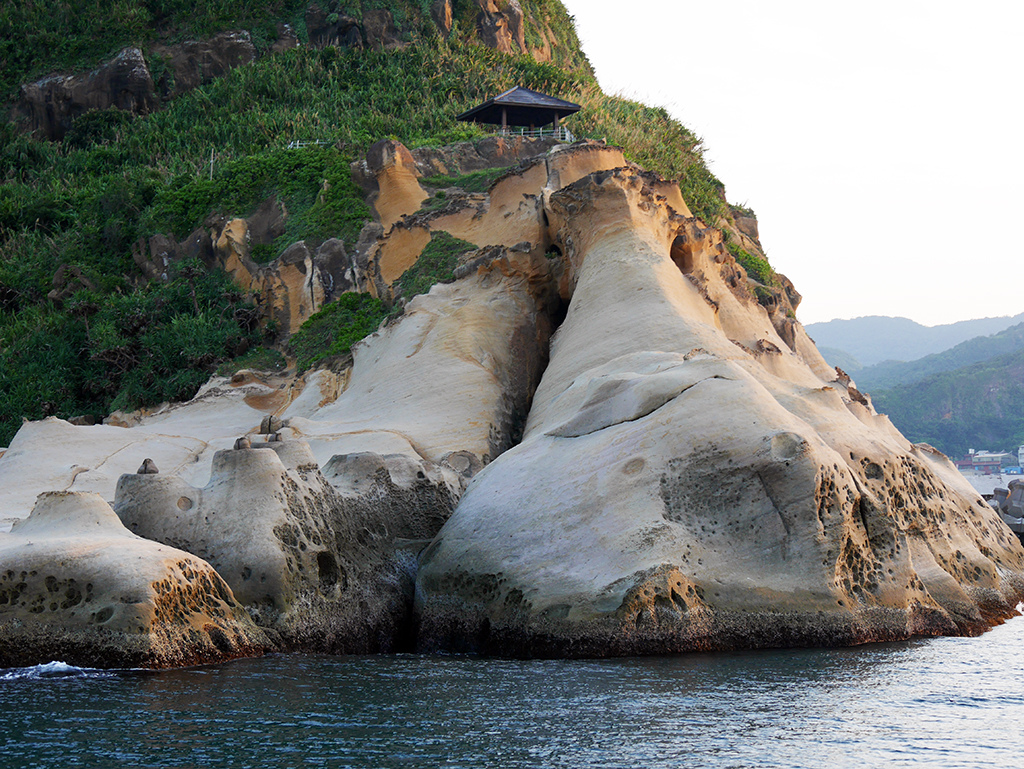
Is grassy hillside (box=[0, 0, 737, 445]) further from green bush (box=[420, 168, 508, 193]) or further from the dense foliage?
green bush (box=[420, 168, 508, 193])

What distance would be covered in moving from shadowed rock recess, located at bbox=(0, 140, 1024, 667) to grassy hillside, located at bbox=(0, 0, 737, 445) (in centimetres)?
1036

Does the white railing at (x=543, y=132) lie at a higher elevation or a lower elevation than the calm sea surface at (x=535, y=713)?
higher

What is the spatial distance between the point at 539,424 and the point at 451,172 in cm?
1566

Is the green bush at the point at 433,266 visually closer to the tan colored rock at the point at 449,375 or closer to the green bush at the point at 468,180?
the tan colored rock at the point at 449,375

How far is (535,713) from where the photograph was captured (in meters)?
8.48

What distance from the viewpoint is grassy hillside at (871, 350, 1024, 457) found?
96.6m

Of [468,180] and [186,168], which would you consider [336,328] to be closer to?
[468,180]

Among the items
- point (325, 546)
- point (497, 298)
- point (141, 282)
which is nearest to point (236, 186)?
point (141, 282)

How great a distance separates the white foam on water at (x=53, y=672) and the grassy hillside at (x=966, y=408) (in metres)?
96.1

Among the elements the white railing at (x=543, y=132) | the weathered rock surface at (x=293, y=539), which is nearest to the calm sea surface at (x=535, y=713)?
the weathered rock surface at (x=293, y=539)

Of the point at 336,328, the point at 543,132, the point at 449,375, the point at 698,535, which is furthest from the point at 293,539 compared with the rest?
the point at 543,132

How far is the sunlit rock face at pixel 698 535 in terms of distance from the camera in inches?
445

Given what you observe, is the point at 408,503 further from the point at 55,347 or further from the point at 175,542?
the point at 55,347

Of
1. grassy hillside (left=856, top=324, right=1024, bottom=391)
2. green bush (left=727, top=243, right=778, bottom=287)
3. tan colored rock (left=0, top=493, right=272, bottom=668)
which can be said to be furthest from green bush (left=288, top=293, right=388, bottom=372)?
grassy hillside (left=856, top=324, right=1024, bottom=391)
